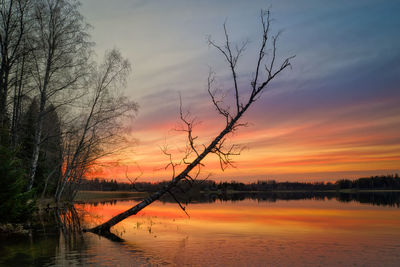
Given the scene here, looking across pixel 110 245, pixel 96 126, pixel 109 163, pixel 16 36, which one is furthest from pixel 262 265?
pixel 109 163

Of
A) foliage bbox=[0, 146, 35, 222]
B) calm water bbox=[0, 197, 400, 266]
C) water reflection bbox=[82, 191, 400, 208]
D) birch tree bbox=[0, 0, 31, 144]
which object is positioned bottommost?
water reflection bbox=[82, 191, 400, 208]

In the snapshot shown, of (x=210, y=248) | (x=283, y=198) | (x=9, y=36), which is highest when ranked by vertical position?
(x=9, y=36)

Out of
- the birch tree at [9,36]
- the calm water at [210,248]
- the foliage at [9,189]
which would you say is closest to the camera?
the calm water at [210,248]

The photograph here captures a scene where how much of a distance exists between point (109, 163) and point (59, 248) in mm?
26223

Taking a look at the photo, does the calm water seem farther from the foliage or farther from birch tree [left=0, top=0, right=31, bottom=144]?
birch tree [left=0, top=0, right=31, bottom=144]

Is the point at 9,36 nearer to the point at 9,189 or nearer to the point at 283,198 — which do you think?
the point at 9,189

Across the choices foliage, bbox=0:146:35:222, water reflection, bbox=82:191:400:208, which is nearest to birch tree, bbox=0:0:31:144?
foliage, bbox=0:146:35:222

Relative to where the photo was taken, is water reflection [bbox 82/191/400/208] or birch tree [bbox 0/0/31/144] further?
water reflection [bbox 82/191/400/208]

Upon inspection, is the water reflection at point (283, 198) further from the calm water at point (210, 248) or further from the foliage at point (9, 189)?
the foliage at point (9, 189)

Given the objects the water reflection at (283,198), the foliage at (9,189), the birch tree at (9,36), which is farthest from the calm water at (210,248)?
the water reflection at (283,198)

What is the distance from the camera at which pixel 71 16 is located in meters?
28.2

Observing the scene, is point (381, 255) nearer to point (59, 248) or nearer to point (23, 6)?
point (59, 248)

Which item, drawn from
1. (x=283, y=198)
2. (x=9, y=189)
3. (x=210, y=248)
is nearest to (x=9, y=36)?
(x=9, y=189)

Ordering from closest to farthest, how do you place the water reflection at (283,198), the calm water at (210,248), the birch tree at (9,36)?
the calm water at (210,248)
the birch tree at (9,36)
the water reflection at (283,198)
